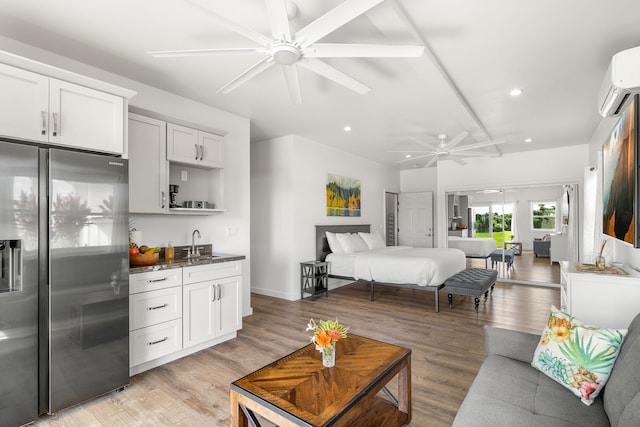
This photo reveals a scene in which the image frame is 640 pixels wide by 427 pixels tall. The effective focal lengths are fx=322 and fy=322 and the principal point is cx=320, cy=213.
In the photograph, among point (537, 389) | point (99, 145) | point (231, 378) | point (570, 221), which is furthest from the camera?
point (570, 221)

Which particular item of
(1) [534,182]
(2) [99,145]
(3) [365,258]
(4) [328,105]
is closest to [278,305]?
(3) [365,258]

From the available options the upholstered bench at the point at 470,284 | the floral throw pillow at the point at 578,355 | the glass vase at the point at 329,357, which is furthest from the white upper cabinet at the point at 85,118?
the upholstered bench at the point at 470,284

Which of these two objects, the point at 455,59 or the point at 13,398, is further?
the point at 455,59

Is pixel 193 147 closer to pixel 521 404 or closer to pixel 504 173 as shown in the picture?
pixel 521 404

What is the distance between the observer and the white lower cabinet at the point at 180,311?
269 cm

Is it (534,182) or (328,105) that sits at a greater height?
(328,105)

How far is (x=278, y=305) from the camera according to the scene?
4.92 meters

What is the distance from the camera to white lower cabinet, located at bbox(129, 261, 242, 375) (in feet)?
8.83

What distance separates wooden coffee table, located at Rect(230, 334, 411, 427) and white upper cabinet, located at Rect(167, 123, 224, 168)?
8.25 ft

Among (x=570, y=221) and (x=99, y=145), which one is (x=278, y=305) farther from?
(x=570, y=221)

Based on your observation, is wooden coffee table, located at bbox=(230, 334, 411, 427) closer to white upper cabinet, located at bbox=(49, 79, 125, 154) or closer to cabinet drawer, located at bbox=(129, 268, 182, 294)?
cabinet drawer, located at bbox=(129, 268, 182, 294)

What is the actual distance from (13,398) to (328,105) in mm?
3769

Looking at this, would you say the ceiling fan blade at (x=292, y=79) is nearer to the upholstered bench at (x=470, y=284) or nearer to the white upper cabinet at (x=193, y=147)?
the white upper cabinet at (x=193, y=147)

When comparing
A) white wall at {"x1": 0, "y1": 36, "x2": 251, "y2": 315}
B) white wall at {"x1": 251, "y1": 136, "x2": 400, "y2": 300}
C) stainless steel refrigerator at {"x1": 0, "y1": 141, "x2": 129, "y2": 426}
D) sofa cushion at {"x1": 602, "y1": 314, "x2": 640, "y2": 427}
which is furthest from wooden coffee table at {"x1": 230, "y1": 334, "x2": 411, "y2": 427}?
white wall at {"x1": 251, "y1": 136, "x2": 400, "y2": 300}
